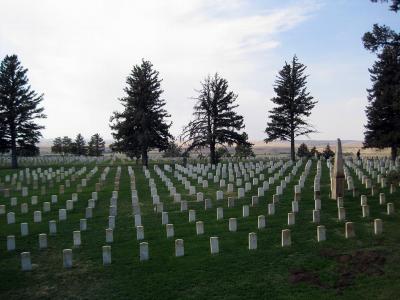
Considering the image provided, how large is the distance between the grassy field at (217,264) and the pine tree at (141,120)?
25681mm

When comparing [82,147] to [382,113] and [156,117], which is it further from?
[382,113]

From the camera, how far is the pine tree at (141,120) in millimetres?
41312

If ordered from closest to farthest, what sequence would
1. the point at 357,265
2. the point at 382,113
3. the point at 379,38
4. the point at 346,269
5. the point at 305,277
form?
the point at 305,277, the point at 346,269, the point at 357,265, the point at 379,38, the point at 382,113

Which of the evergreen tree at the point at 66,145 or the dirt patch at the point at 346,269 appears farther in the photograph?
the evergreen tree at the point at 66,145

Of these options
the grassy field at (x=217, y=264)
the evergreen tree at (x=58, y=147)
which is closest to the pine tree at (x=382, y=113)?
the grassy field at (x=217, y=264)

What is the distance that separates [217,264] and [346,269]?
9.75ft

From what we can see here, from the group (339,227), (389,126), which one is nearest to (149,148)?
(389,126)

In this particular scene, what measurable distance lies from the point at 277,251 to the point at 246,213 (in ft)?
13.4

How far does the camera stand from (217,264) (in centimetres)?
1101

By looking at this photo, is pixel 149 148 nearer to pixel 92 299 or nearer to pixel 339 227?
pixel 339 227

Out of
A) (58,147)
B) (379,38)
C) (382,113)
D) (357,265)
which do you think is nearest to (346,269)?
(357,265)

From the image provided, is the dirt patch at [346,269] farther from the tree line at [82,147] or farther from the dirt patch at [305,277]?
the tree line at [82,147]

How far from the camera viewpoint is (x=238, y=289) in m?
9.65

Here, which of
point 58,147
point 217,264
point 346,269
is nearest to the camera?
point 346,269
